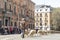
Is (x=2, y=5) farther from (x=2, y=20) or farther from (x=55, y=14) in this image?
(x=55, y=14)

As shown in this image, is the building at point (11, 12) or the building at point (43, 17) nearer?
the building at point (11, 12)

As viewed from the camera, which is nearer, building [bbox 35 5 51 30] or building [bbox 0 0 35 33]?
building [bbox 0 0 35 33]

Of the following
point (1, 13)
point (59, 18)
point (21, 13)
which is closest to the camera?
point (1, 13)

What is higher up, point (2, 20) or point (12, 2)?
point (12, 2)

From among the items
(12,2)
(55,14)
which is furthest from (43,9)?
(12,2)

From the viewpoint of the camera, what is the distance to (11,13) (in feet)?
148

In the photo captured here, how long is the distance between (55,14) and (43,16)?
30128mm

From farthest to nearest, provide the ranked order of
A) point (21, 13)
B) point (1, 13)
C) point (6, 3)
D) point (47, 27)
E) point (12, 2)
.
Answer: point (47, 27) → point (21, 13) → point (12, 2) → point (6, 3) → point (1, 13)

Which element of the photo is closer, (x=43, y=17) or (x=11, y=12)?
(x=11, y=12)

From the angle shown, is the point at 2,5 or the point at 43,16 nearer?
the point at 2,5

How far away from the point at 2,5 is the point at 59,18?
44.2 m

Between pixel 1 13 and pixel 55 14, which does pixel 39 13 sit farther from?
pixel 1 13

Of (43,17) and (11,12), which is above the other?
(11,12)

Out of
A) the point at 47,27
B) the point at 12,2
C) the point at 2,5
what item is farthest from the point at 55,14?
the point at 2,5
